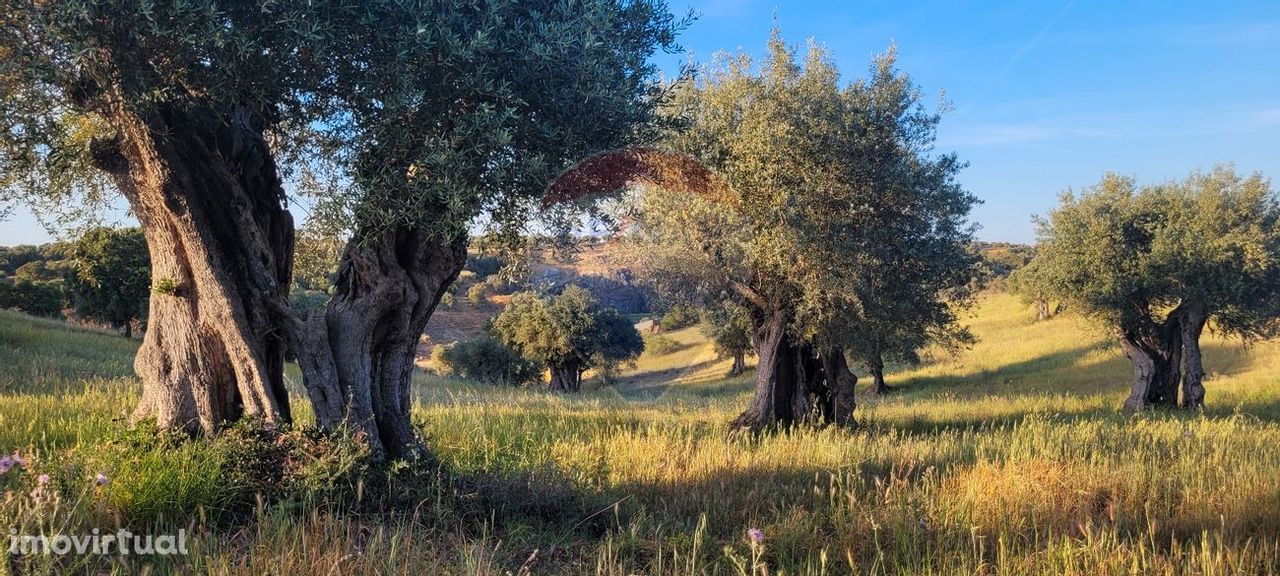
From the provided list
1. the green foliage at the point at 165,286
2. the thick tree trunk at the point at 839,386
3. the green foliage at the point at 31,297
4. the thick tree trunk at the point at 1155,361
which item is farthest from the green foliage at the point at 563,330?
the green foliage at the point at 165,286

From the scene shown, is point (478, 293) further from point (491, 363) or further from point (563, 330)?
point (563, 330)

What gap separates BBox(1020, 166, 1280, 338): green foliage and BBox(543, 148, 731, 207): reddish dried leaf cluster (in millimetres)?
16047

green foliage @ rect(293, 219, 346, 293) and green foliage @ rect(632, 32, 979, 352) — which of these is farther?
green foliage @ rect(632, 32, 979, 352)

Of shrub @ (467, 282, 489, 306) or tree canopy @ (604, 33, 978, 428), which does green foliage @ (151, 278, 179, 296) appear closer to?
tree canopy @ (604, 33, 978, 428)

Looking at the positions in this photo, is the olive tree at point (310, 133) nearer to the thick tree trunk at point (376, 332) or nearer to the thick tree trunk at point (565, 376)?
the thick tree trunk at point (376, 332)

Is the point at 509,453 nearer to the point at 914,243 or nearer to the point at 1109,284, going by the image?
the point at 914,243

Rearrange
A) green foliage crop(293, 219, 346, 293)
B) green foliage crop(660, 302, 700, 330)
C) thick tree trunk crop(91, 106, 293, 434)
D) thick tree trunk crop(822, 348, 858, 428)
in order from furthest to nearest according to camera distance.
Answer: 1. thick tree trunk crop(822, 348, 858, 428)
2. green foliage crop(660, 302, 700, 330)
3. green foliage crop(293, 219, 346, 293)
4. thick tree trunk crop(91, 106, 293, 434)

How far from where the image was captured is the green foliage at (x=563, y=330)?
1832 inches

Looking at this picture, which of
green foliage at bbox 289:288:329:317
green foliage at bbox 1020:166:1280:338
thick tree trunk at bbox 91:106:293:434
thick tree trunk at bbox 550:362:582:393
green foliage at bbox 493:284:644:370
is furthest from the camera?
thick tree trunk at bbox 550:362:582:393

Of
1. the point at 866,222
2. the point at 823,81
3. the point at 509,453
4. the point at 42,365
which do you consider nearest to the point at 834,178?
the point at 866,222

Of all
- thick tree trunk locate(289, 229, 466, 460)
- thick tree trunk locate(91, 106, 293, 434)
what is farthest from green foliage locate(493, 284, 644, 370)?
thick tree trunk locate(91, 106, 293, 434)

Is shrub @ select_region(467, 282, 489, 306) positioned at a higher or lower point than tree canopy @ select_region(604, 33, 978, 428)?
higher

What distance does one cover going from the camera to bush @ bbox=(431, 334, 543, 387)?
1988 inches

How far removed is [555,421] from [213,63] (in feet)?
29.5
